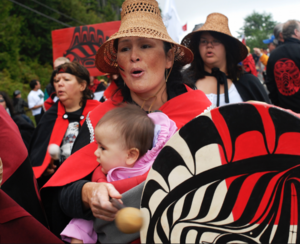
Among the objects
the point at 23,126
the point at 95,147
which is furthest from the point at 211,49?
the point at 23,126

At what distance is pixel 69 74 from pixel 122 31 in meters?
2.09

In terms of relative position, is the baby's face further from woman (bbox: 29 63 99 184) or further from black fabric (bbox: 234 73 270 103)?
black fabric (bbox: 234 73 270 103)

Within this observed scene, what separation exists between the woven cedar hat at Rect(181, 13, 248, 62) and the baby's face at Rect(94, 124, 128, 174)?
204 centimetres

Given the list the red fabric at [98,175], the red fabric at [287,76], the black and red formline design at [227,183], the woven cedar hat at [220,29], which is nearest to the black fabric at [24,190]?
the red fabric at [98,175]

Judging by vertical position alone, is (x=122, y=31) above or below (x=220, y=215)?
above

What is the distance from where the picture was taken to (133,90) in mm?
1954

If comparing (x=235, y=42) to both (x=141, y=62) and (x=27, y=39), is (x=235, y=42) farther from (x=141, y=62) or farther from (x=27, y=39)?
(x=27, y=39)

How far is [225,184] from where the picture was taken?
118cm

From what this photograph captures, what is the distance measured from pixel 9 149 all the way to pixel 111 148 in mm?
531

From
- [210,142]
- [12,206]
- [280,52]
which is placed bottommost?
[12,206]

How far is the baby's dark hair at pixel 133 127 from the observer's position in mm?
1580

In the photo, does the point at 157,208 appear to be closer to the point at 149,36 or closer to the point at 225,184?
the point at 225,184

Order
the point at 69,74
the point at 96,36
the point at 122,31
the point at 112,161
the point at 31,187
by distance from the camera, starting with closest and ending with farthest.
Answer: the point at 112,161 < the point at 31,187 < the point at 122,31 < the point at 69,74 < the point at 96,36

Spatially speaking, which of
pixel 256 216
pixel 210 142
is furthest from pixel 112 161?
pixel 256 216
